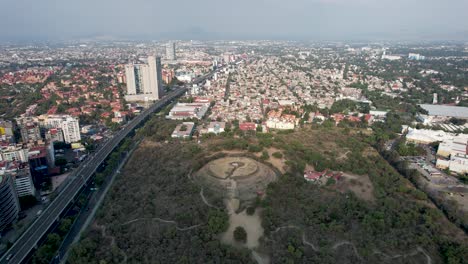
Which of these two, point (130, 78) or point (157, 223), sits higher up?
point (130, 78)

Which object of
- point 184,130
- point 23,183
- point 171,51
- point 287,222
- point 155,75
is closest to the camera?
point 287,222

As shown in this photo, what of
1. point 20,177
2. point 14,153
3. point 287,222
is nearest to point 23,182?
point 20,177

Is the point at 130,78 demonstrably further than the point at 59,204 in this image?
Yes

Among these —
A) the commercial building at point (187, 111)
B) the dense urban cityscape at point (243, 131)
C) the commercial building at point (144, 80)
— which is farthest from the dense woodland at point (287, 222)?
the commercial building at point (144, 80)

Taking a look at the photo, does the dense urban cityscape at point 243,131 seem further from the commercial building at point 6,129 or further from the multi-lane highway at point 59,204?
the multi-lane highway at point 59,204

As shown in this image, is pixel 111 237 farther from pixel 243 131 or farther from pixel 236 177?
pixel 243 131

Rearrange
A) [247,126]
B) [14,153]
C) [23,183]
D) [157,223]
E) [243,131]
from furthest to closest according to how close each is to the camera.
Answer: [247,126], [243,131], [14,153], [23,183], [157,223]

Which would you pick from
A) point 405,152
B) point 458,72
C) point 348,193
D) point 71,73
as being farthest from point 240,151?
point 458,72
